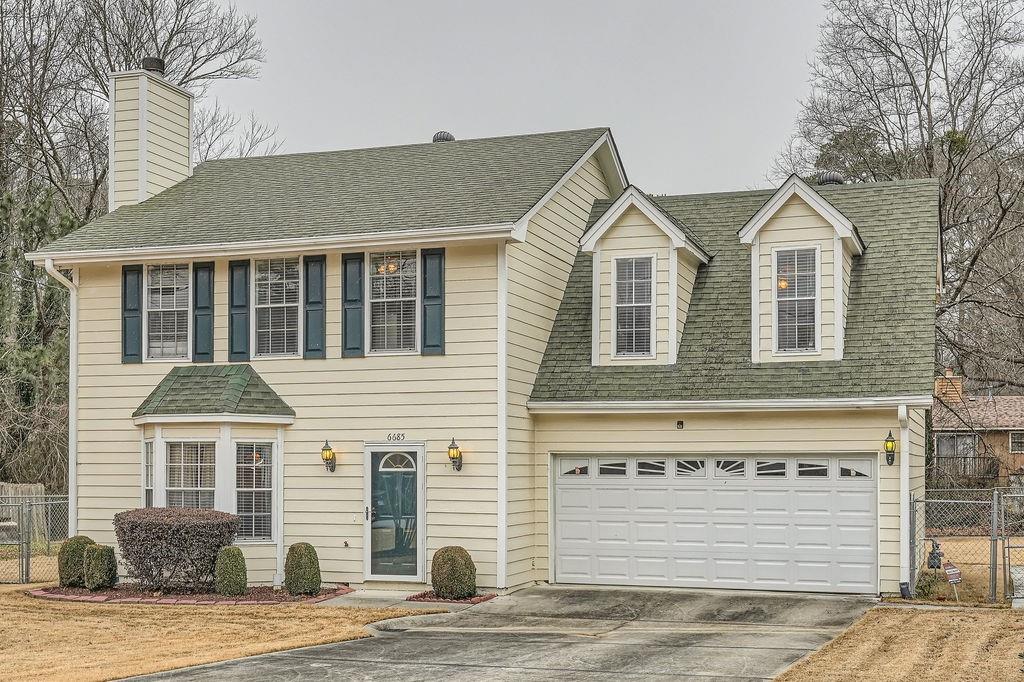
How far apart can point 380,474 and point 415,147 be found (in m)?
6.78

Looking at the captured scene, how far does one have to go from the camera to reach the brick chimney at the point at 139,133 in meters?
22.3

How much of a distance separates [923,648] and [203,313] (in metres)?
11.9

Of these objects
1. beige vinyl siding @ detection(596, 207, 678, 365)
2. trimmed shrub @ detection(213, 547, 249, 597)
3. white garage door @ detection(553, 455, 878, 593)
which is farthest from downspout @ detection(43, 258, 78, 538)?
beige vinyl siding @ detection(596, 207, 678, 365)

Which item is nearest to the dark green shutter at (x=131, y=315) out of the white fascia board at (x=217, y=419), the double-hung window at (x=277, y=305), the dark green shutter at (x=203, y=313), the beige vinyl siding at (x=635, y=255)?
the dark green shutter at (x=203, y=313)

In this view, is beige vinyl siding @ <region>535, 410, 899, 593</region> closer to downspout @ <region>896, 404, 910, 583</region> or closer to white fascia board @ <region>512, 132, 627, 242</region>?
downspout @ <region>896, 404, 910, 583</region>

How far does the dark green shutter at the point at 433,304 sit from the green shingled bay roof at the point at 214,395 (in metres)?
2.49

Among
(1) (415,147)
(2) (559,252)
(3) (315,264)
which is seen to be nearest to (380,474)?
(3) (315,264)

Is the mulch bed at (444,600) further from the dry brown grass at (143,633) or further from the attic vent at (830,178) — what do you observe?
the attic vent at (830,178)

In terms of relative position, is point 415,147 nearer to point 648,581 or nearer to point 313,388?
point 313,388

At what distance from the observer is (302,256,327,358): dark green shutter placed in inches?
771

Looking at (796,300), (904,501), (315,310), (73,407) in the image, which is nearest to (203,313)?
(315,310)

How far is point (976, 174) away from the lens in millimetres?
30219

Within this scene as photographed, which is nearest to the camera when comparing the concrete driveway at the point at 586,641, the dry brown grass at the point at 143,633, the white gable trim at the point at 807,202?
the concrete driveway at the point at 586,641

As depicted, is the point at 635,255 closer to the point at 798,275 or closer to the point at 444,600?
the point at 798,275
